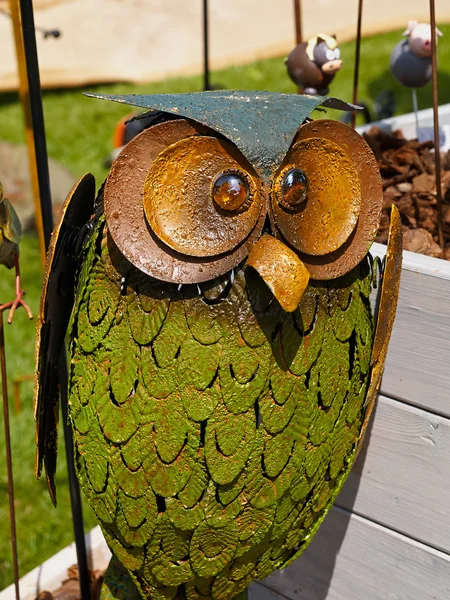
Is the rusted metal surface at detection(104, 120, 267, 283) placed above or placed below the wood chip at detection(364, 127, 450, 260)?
above

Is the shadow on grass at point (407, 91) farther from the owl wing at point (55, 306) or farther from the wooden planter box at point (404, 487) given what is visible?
the owl wing at point (55, 306)

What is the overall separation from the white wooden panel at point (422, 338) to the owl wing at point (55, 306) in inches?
16.4

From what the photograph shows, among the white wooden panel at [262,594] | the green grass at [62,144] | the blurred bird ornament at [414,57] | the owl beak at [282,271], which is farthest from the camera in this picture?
the green grass at [62,144]

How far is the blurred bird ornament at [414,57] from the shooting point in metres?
1.68

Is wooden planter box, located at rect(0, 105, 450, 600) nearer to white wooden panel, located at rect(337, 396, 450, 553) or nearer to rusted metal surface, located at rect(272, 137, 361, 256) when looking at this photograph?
white wooden panel, located at rect(337, 396, 450, 553)

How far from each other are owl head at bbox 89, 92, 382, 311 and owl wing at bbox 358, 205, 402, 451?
0.12 m

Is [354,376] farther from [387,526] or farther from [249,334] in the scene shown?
[387,526]

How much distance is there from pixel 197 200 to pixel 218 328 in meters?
0.14

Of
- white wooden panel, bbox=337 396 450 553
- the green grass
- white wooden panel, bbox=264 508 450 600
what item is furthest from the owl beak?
the green grass

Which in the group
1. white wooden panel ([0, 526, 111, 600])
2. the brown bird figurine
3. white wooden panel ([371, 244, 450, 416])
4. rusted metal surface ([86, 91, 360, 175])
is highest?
rusted metal surface ([86, 91, 360, 175])

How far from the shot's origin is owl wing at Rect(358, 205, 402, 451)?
95cm

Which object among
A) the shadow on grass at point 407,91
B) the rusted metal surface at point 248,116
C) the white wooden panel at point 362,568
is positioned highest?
the rusted metal surface at point 248,116

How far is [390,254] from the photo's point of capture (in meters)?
0.95

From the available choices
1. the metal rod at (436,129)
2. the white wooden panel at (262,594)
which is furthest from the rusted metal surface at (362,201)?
the white wooden panel at (262,594)
